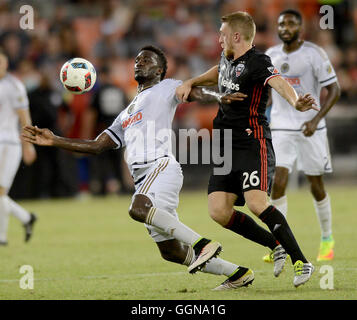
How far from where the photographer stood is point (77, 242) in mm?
10867

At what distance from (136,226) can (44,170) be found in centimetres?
493

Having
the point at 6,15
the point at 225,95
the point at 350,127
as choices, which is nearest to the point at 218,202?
the point at 225,95

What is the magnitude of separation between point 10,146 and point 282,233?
551 cm

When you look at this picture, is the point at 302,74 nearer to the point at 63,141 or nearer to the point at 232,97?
the point at 232,97

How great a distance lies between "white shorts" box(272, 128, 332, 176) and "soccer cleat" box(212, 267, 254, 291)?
246 centimetres

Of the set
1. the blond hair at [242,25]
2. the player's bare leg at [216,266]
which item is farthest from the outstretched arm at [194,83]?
the player's bare leg at [216,266]

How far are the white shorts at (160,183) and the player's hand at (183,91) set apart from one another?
0.55m

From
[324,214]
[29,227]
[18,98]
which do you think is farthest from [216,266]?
[18,98]

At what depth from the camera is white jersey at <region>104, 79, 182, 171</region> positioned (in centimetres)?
691

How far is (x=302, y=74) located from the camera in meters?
8.97

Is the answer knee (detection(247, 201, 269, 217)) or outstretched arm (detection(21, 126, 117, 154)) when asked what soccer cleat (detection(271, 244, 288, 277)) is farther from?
outstretched arm (detection(21, 126, 117, 154))

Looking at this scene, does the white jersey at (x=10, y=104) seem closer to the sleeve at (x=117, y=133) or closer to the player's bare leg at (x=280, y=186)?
the player's bare leg at (x=280, y=186)

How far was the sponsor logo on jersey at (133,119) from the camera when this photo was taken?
22.9 ft

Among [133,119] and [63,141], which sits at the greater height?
[133,119]
